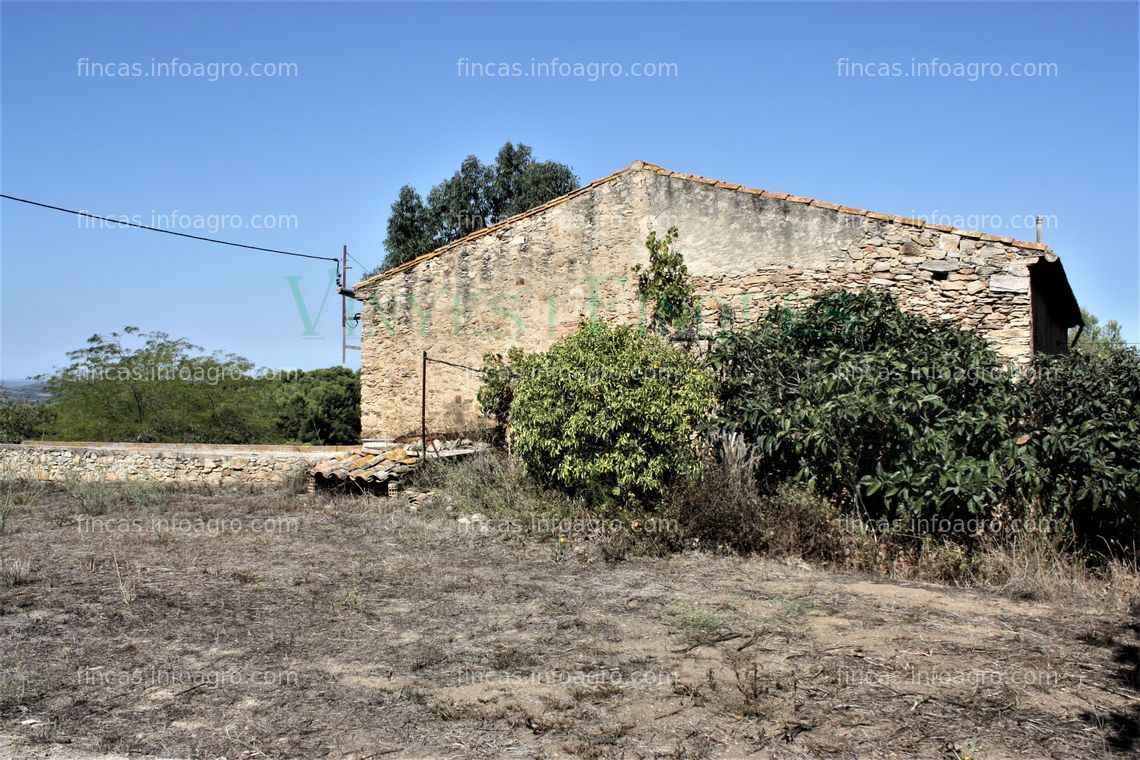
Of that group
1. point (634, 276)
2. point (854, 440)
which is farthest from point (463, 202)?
point (854, 440)

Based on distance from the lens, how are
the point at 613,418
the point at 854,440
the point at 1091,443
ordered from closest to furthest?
the point at 1091,443
the point at 854,440
the point at 613,418

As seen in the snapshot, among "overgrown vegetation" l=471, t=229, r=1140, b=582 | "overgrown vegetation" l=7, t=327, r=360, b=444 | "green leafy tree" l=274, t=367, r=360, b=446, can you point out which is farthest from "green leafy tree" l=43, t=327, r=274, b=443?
"overgrown vegetation" l=471, t=229, r=1140, b=582

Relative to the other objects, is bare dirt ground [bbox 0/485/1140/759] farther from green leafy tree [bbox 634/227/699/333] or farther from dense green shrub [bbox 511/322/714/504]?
green leafy tree [bbox 634/227/699/333]

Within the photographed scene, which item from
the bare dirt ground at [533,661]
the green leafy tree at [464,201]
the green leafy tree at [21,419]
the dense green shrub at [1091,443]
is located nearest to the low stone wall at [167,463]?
the bare dirt ground at [533,661]

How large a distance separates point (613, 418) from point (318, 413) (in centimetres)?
2123

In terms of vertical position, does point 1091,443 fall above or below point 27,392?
below

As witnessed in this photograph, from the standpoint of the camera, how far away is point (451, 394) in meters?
13.3

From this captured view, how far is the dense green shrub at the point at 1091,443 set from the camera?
7762 mm

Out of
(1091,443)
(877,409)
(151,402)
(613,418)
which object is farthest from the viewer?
(151,402)

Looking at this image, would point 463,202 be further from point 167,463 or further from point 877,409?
point 877,409

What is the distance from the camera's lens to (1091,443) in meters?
7.84

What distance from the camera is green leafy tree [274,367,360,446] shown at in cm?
2808

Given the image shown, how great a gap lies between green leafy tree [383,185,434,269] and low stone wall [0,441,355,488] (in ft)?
56.0

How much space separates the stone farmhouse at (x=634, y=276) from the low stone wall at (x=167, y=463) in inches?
63.1
